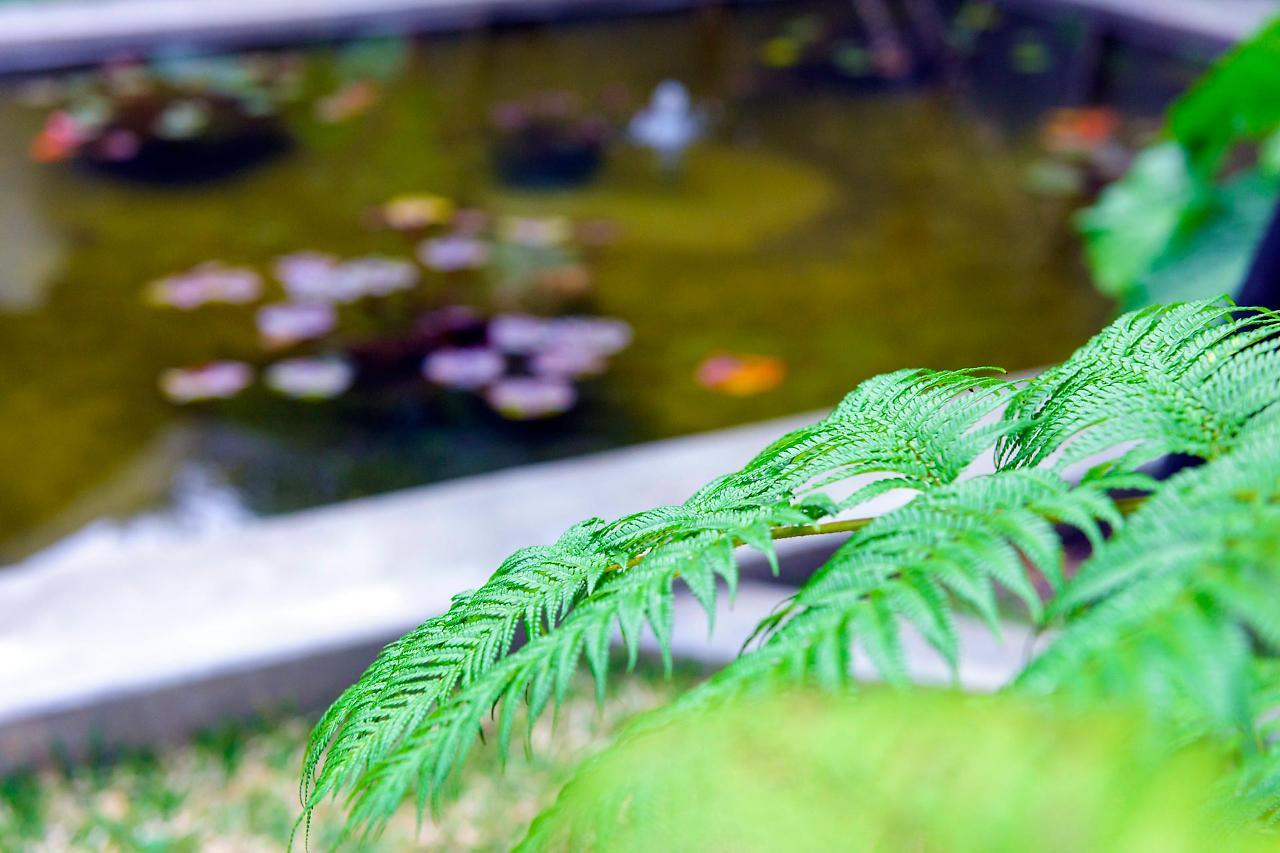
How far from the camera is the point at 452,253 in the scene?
304 centimetres

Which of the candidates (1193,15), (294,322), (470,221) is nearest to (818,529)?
(294,322)

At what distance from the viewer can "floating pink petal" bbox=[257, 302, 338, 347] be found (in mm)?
2625

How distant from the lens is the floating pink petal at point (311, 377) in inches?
95.3

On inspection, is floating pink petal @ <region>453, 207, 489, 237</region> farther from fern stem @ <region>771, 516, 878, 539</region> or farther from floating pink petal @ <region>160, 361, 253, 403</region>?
fern stem @ <region>771, 516, 878, 539</region>

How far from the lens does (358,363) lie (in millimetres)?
2529

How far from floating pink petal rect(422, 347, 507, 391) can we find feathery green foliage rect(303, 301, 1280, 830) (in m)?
1.78

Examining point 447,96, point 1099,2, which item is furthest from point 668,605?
point 1099,2

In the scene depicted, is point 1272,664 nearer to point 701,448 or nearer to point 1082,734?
point 1082,734

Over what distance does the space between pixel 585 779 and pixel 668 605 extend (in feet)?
0.32

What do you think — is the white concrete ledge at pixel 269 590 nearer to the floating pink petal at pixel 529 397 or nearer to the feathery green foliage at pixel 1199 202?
the floating pink petal at pixel 529 397

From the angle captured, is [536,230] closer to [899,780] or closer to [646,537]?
[646,537]

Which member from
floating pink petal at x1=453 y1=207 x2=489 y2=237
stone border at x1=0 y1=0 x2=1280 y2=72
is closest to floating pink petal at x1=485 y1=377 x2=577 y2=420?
floating pink petal at x1=453 y1=207 x2=489 y2=237

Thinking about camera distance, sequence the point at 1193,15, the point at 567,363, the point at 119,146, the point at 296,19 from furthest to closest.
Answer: the point at 296,19
the point at 1193,15
the point at 119,146
the point at 567,363

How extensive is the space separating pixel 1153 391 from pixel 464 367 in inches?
79.8
